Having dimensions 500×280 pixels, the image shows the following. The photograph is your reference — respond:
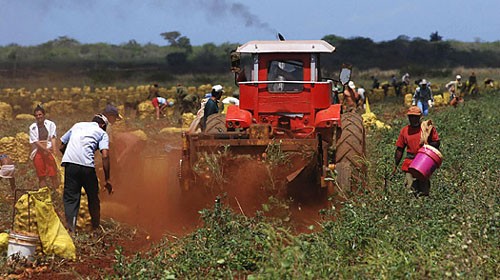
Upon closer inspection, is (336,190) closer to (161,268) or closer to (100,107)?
(161,268)

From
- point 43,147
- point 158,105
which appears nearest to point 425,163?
point 43,147

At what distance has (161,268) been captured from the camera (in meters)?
7.33

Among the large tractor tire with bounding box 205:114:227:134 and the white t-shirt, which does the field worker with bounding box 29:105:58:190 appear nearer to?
the large tractor tire with bounding box 205:114:227:134

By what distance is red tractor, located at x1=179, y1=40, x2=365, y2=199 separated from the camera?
1001 centimetres

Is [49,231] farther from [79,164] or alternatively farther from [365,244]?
[365,244]

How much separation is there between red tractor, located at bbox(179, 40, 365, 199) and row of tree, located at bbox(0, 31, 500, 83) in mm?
36890

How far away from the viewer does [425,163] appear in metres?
9.30

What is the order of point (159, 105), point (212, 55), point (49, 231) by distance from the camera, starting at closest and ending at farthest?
1. point (49, 231)
2. point (159, 105)
3. point (212, 55)

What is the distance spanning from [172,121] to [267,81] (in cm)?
1387

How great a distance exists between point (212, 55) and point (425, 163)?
2037 inches

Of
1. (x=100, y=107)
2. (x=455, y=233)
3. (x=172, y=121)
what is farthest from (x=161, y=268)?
(x=100, y=107)

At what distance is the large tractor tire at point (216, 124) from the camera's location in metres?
11.4

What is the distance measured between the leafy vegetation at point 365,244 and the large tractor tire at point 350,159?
0.35 m

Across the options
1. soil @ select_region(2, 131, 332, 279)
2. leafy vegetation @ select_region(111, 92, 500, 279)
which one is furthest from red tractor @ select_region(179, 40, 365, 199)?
leafy vegetation @ select_region(111, 92, 500, 279)
